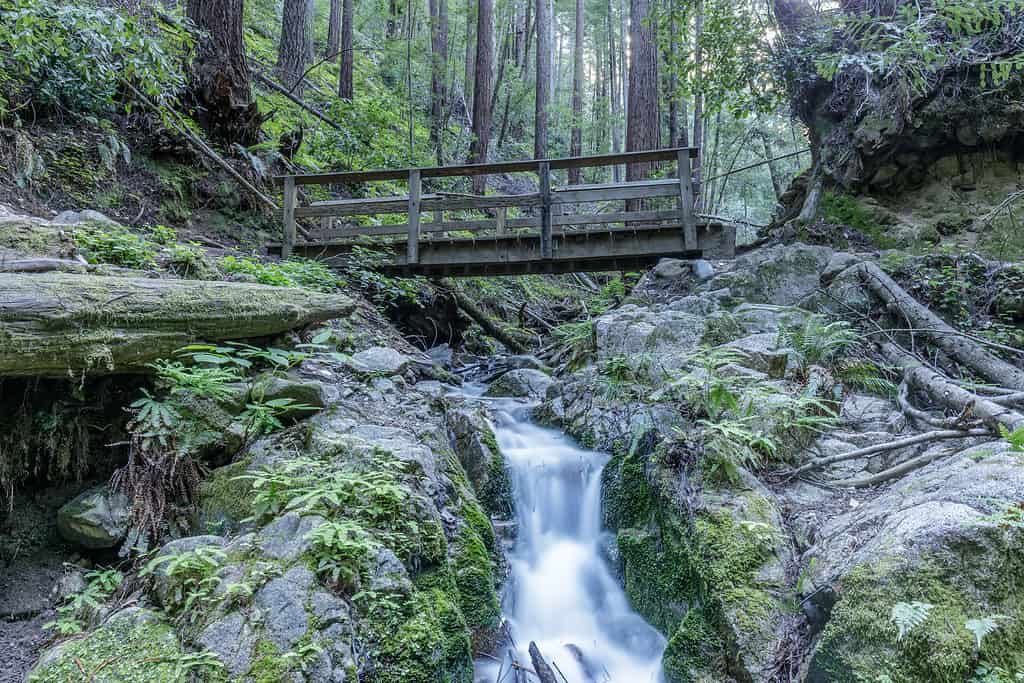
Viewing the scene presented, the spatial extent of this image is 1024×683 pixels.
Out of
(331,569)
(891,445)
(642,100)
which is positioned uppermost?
(642,100)

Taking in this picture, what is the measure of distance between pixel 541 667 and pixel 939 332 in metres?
5.00

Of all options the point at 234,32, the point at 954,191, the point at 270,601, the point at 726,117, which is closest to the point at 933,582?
the point at 270,601

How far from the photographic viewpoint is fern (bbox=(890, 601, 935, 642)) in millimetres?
2285

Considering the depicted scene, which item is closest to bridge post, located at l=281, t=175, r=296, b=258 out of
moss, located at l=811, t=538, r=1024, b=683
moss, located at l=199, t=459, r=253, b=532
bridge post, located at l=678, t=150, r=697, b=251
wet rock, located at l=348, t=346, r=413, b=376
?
wet rock, located at l=348, t=346, r=413, b=376

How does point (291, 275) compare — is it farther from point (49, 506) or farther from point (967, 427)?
point (967, 427)

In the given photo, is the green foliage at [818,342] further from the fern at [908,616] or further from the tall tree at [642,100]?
the tall tree at [642,100]

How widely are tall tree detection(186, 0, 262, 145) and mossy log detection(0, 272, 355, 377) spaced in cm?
580

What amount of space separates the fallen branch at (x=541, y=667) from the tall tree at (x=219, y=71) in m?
8.43

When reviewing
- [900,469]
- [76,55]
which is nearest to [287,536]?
[900,469]

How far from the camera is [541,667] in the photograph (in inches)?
128

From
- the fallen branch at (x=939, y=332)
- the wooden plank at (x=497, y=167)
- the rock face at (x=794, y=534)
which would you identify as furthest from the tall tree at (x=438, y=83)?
the rock face at (x=794, y=534)

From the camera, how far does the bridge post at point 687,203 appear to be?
26.7 ft

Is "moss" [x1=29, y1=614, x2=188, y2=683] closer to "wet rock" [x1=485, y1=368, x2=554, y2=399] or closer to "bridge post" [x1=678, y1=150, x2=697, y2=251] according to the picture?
"wet rock" [x1=485, y1=368, x2=554, y2=399]

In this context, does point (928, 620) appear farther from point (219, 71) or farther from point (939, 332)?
point (219, 71)
